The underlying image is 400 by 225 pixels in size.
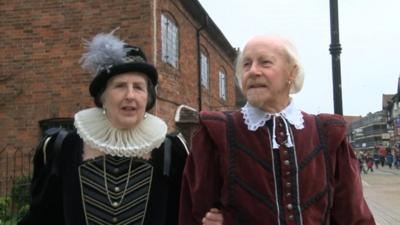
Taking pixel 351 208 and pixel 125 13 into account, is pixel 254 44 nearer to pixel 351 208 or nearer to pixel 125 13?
pixel 351 208

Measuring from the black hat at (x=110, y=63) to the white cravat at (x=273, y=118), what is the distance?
0.68 m

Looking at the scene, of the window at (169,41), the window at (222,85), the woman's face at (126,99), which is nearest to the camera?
the woman's face at (126,99)

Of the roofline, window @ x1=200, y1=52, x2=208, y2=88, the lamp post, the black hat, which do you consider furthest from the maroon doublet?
window @ x1=200, y1=52, x2=208, y2=88

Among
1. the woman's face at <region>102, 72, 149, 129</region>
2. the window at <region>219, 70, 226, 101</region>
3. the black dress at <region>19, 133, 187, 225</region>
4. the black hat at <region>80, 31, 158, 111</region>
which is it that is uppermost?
the window at <region>219, 70, 226, 101</region>

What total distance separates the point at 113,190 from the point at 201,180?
2.16ft

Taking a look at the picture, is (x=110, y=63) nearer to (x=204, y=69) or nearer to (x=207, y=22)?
(x=207, y=22)

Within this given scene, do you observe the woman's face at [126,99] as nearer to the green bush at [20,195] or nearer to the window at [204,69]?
the green bush at [20,195]

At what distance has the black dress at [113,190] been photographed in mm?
2729

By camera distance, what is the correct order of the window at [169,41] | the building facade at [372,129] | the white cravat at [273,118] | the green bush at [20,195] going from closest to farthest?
the white cravat at [273,118] → the green bush at [20,195] → the window at [169,41] → the building facade at [372,129]

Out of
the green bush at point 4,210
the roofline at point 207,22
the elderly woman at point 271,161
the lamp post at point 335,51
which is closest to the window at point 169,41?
the roofline at point 207,22

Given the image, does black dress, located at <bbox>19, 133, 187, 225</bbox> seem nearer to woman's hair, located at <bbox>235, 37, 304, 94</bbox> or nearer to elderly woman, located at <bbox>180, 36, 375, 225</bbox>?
elderly woman, located at <bbox>180, 36, 375, 225</bbox>

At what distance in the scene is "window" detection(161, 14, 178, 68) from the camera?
11770mm

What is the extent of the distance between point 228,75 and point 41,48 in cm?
1263

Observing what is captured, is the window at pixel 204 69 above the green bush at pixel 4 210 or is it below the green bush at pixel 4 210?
above
